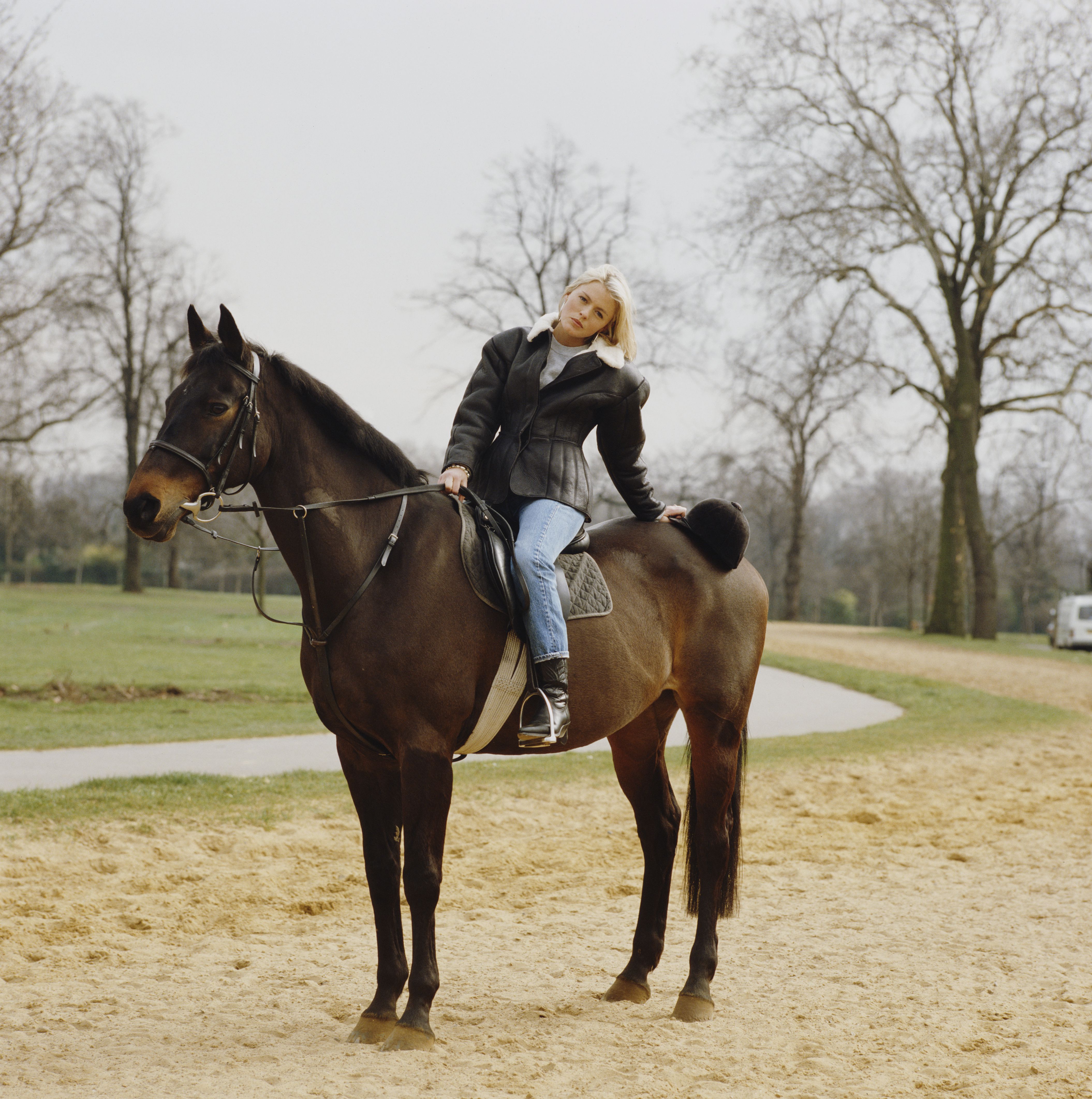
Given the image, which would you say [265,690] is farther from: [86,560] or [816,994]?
[86,560]

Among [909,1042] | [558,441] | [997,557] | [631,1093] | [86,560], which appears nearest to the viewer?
[631,1093]

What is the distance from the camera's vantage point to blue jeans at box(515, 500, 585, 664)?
3752 millimetres

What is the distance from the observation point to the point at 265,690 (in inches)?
550

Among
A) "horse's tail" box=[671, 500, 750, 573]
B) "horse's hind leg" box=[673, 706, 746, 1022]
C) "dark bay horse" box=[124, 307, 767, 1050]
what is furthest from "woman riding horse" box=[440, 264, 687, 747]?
"horse's hind leg" box=[673, 706, 746, 1022]

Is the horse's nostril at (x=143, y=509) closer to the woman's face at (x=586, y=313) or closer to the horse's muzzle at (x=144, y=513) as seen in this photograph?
the horse's muzzle at (x=144, y=513)

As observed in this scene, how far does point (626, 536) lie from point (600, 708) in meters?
0.86

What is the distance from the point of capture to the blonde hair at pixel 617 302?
4.00m

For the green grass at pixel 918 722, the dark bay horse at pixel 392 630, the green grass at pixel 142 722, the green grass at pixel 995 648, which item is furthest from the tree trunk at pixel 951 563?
the dark bay horse at pixel 392 630

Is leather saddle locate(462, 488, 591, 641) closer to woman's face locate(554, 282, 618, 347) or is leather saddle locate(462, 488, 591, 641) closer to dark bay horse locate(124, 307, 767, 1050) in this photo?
dark bay horse locate(124, 307, 767, 1050)

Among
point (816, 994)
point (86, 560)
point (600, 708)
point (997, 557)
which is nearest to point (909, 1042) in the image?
point (816, 994)

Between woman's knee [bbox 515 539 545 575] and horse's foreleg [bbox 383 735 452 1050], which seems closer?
horse's foreleg [bbox 383 735 452 1050]

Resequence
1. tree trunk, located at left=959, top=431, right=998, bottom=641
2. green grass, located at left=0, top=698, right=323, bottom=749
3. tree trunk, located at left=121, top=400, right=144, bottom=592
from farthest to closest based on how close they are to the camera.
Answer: tree trunk, located at left=121, top=400, right=144, bottom=592, tree trunk, located at left=959, top=431, right=998, bottom=641, green grass, located at left=0, top=698, right=323, bottom=749

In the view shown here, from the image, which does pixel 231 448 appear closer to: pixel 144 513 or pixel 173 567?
pixel 144 513

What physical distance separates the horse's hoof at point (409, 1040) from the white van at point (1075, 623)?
33.1m
